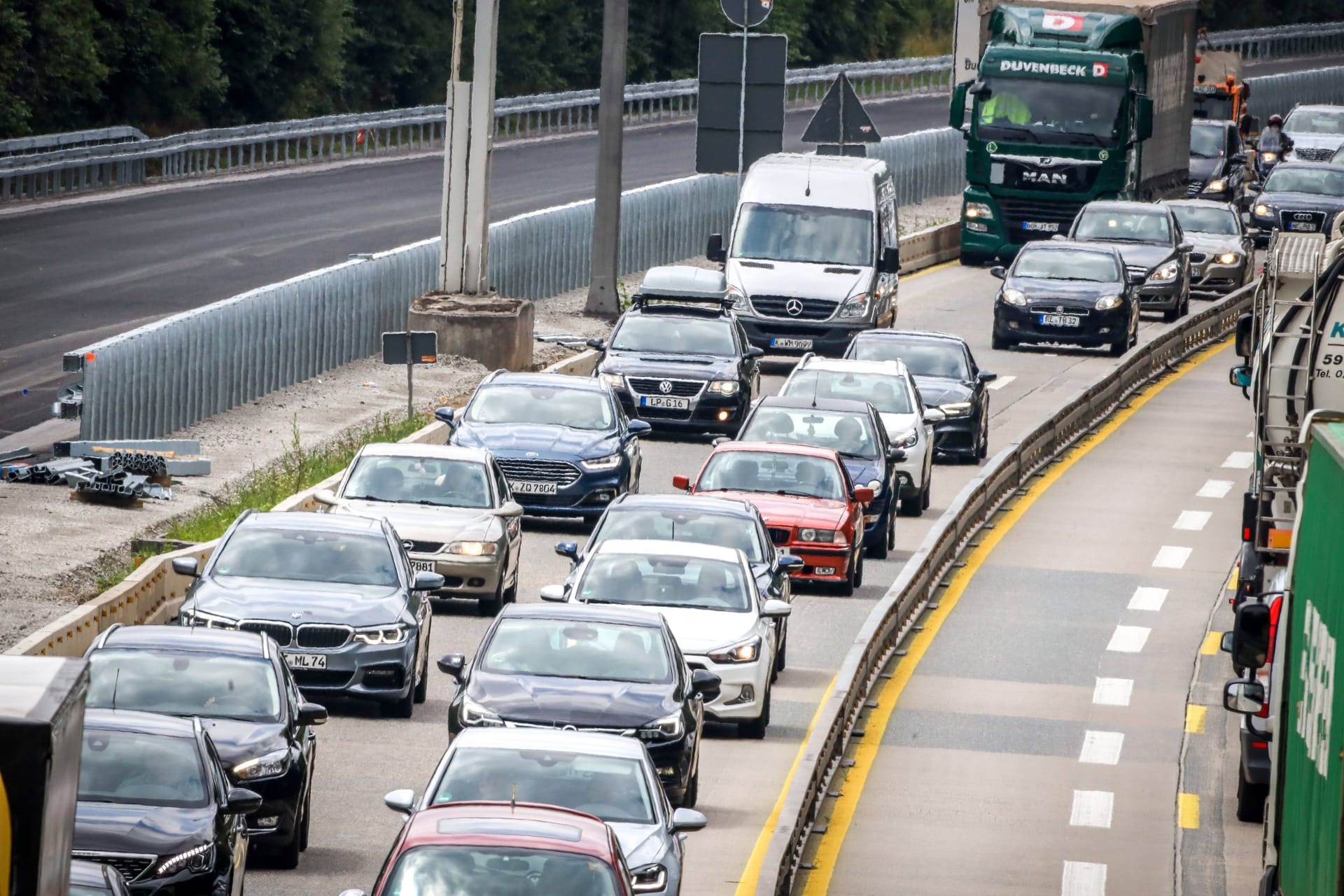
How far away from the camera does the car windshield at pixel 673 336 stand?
1254 inches

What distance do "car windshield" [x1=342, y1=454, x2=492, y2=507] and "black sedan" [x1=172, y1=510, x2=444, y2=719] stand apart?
3236mm

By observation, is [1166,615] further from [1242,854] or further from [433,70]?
[433,70]

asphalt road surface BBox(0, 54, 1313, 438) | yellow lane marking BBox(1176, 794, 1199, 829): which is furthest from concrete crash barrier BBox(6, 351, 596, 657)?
asphalt road surface BBox(0, 54, 1313, 438)

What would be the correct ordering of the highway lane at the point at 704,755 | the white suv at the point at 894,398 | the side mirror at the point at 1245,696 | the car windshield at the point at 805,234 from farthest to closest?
the car windshield at the point at 805,234 → the white suv at the point at 894,398 → the highway lane at the point at 704,755 → the side mirror at the point at 1245,696

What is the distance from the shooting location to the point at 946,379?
32.2m

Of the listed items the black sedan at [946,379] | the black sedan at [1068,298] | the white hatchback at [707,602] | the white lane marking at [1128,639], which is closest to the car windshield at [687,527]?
the white hatchback at [707,602]

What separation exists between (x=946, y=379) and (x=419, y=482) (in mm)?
10522

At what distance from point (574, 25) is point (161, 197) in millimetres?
38926

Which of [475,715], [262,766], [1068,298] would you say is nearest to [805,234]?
[1068,298]

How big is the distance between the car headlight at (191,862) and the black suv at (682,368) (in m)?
18.4

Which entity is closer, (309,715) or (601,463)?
(309,715)

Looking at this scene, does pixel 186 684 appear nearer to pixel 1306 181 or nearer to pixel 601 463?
pixel 601 463

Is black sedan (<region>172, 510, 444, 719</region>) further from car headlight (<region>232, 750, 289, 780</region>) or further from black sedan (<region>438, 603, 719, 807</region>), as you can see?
car headlight (<region>232, 750, 289, 780</region>)

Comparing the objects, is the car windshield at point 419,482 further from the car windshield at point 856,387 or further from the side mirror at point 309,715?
the side mirror at point 309,715
